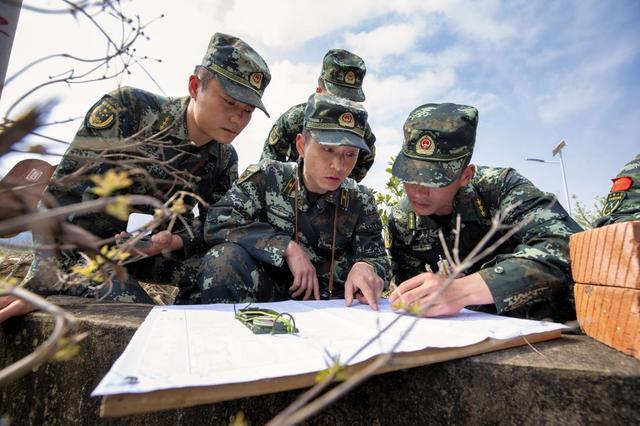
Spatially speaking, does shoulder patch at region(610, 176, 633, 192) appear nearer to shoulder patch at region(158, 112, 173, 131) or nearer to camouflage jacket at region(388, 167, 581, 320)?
camouflage jacket at region(388, 167, 581, 320)

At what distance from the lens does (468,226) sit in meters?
2.52

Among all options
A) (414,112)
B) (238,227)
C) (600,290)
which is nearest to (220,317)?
(238,227)

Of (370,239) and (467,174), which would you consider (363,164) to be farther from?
(467,174)

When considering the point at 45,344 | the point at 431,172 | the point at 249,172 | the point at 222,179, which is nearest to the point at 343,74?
the point at 222,179

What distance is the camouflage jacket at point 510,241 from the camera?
163 cm

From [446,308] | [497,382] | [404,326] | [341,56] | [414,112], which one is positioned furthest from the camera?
[341,56]

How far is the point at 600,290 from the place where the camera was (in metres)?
1.25

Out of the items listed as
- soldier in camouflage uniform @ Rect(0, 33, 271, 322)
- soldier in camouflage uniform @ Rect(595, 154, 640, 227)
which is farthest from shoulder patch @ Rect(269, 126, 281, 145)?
soldier in camouflage uniform @ Rect(595, 154, 640, 227)

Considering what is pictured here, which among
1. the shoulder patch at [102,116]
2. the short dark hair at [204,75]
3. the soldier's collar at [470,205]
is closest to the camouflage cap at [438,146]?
the soldier's collar at [470,205]

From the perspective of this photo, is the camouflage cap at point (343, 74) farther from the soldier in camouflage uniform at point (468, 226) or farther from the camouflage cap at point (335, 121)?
the soldier in camouflage uniform at point (468, 226)

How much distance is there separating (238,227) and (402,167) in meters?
1.05

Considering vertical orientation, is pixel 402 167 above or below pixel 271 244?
above

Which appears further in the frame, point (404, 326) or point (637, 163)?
point (637, 163)

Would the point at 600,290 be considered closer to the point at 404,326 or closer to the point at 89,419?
the point at 404,326
